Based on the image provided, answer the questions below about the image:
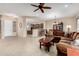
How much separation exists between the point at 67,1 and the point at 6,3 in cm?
114

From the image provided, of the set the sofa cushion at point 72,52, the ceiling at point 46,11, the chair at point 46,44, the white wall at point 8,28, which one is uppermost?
the ceiling at point 46,11

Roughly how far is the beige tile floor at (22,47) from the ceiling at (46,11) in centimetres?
54

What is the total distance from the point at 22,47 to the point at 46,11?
891mm

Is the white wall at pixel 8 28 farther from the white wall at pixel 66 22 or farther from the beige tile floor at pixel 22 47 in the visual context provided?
the white wall at pixel 66 22

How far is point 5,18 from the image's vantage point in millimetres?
2592

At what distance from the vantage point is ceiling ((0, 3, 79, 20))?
238 cm

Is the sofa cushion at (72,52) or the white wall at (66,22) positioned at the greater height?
the white wall at (66,22)

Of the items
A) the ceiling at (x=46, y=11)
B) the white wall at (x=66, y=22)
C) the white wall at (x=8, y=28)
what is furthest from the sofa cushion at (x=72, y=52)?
the white wall at (x=8, y=28)

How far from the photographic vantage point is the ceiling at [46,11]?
2383 mm

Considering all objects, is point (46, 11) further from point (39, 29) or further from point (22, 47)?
point (22, 47)

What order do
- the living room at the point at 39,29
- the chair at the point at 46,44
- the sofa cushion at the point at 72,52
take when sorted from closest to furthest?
the sofa cushion at the point at 72,52
the living room at the point at 39,29
the chair at the point at 46,44

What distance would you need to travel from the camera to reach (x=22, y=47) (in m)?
2.57

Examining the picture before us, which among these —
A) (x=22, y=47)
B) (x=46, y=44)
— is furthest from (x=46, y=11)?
(x=22, y=47)

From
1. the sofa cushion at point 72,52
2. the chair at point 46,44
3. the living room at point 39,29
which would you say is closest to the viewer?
the sofa cushion at point 72,52
